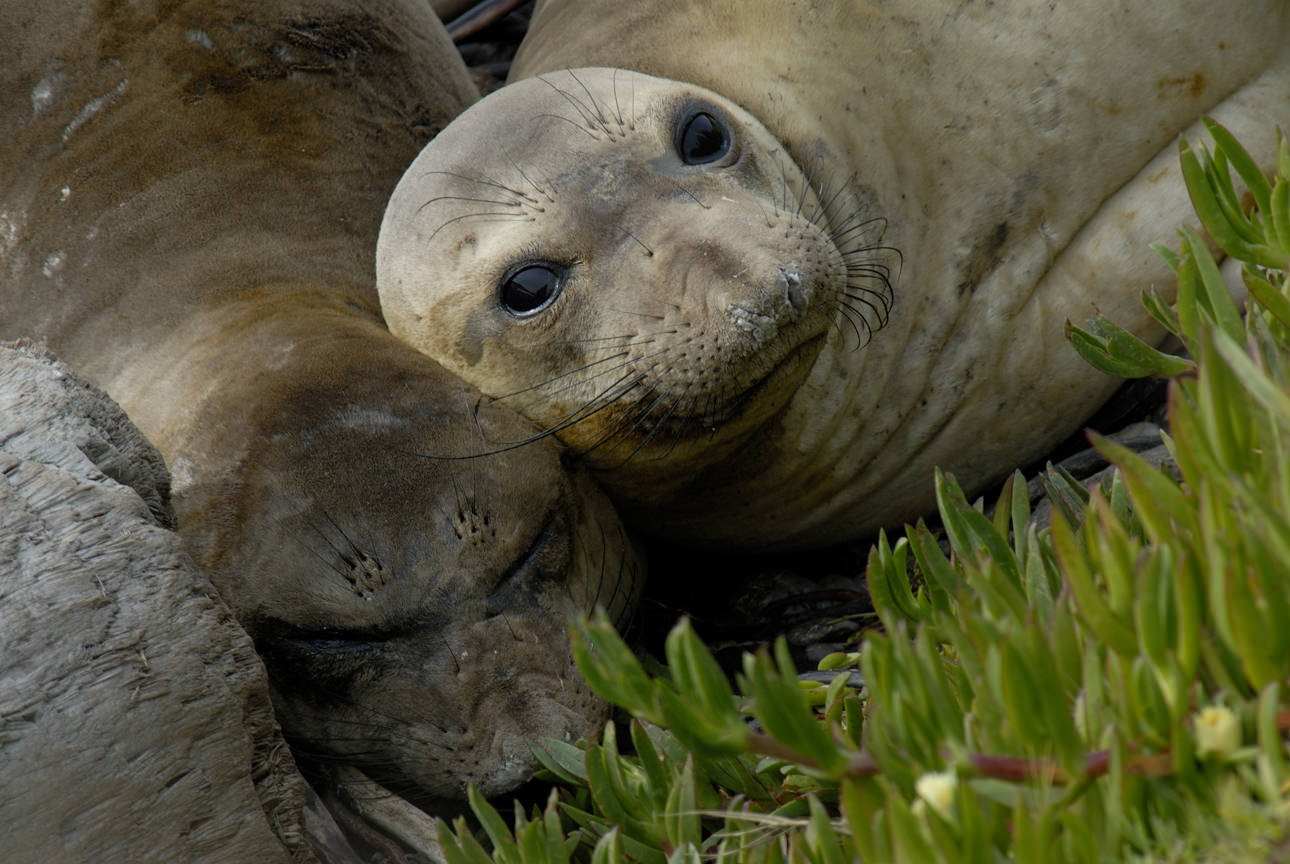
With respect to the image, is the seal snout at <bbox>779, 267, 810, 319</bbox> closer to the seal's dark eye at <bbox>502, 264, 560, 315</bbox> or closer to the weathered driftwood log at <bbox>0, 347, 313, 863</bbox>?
the seal's dark eye at <bbox>502, 264, 560, 315</bbox>

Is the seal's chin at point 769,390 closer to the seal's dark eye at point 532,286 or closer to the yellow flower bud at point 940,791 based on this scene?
the seal's dark eye at point 532,286

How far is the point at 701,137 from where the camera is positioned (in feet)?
9.39

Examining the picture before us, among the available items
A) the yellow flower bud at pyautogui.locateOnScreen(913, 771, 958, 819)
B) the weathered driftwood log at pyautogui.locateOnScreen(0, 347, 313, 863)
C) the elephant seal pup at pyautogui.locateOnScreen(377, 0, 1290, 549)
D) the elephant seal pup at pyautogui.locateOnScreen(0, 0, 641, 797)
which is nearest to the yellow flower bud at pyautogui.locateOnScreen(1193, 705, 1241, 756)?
the yellow flower bud at pyautogui.locateOnScreen(913, 771, 958, 819)

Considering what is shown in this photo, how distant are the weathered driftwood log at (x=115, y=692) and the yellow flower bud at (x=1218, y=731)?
1324 millimetres

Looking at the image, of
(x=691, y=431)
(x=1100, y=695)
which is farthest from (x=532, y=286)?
(x=1100, y=695)

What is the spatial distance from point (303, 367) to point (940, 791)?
1.86m

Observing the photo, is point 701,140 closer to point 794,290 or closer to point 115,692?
point 794,290

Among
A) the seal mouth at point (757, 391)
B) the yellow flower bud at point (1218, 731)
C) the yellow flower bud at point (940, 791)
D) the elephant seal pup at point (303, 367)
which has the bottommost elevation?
the elephant seal pup at point (303, 367)

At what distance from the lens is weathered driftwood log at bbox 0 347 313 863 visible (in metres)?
1.79

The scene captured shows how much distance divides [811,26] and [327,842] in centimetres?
211

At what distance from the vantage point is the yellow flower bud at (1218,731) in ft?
3.59

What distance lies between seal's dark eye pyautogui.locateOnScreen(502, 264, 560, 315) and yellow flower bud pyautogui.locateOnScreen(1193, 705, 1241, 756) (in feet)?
6.03

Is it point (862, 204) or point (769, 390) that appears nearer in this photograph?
point (769, 390)

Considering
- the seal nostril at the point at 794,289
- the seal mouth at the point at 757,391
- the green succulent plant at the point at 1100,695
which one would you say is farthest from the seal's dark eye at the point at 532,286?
the green succulent plant at the point at 1100,695
